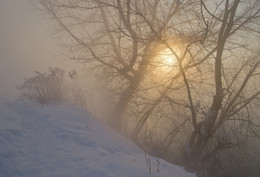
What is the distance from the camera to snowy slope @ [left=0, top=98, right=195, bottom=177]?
9.43 ft

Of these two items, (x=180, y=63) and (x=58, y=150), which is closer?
(x=58, y=150)

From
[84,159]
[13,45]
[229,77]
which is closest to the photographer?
[84,159]

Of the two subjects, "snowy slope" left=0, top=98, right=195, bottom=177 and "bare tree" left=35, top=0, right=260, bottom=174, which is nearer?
"snowy slope" left=0, top=98, right=195, bottom=177

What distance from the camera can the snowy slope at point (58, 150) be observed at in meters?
2.88

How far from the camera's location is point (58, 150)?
11.2ft

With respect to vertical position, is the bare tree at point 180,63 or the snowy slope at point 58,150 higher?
the bare tree at point 180,63

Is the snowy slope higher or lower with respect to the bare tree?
lower

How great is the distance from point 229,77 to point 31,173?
601cm

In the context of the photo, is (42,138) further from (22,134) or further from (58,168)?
(58,168)

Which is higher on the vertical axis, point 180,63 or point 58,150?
point 180,63

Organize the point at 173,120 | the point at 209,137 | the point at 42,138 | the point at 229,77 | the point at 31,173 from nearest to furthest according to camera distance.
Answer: the point at 31,173 → the point at 42,138 → the point at 209,137 → the point at 229,77 → the point at 173,120

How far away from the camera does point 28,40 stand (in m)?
17.1

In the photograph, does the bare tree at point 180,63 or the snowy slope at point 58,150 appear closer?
the snowy slope at point 58,150

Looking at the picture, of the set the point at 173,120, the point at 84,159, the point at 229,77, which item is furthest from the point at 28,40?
the point at 84,159
